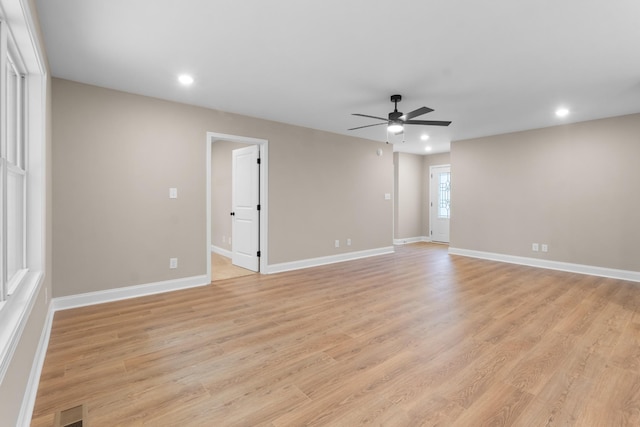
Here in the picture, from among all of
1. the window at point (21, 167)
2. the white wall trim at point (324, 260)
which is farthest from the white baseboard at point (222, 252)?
the window at point (21, 167)

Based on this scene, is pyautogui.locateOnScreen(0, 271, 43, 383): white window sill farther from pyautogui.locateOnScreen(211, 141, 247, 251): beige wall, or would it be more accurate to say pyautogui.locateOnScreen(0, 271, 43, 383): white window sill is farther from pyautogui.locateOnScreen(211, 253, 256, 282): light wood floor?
pyautogui.locateOnScreen(211, 141, 247, 251): beige wall

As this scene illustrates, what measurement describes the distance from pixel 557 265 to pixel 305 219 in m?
4.65

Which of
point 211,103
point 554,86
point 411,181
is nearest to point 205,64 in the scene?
point 211,103

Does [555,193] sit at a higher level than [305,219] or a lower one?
higher

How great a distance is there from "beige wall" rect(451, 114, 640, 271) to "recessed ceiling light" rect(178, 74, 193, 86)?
19.1 ft

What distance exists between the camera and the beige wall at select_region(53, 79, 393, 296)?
11.6 feet

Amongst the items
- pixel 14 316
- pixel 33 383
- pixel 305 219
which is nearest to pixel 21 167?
pixel 14 316

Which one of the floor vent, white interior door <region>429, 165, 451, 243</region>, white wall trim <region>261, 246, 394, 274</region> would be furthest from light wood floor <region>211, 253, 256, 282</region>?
white interior door <region>429, 165, 451, 243</region>

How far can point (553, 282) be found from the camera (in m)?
4.68

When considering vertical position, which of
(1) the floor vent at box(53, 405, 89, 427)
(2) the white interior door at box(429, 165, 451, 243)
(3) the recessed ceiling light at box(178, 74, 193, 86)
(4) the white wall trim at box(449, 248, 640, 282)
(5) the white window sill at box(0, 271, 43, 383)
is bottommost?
(1) the floor vent at box(53, 405, 89, 427)

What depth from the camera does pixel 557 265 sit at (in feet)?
18.4

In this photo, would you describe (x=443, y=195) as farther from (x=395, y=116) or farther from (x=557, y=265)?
(x=395, y=116)

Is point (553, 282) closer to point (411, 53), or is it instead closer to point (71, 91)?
point (411, 53)

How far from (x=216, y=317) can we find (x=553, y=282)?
485cm
